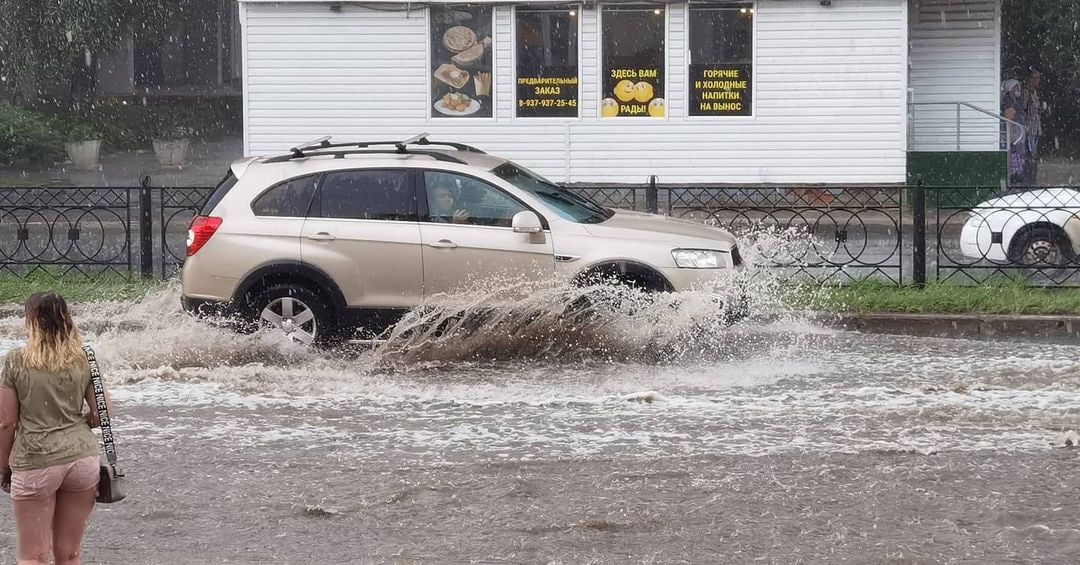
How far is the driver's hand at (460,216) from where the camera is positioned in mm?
Answer: 10352

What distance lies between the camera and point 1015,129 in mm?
23125

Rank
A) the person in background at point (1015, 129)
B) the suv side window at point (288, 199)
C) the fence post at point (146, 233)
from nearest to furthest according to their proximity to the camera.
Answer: the suv side window at point (288, 199)
the fence post at point (146, 233)
the person in background at point (1015, 129)

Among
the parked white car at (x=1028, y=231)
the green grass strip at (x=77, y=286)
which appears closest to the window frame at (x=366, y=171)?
the green grass strip at (x=77, y=286)

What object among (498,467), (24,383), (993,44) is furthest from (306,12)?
(24,383)

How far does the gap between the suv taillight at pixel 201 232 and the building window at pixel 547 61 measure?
37.9ft

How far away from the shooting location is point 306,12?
21.4 m

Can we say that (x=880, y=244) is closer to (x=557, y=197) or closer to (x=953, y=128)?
(x=557, y=197)

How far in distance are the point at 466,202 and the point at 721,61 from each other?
11.8 meters

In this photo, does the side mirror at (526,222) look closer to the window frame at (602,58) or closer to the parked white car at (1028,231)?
the parked white car at (1028,231)

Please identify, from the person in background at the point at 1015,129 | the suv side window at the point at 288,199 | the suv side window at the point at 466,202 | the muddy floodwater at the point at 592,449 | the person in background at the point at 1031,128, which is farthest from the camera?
the person in background at the point at 1031,128

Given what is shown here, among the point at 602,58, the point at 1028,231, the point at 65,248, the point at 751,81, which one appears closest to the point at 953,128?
the point at 751,81

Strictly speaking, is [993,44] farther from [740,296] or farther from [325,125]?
[740,296]

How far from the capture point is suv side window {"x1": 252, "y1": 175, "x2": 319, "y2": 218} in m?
10.5

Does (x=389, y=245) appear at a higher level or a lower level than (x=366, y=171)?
lower
